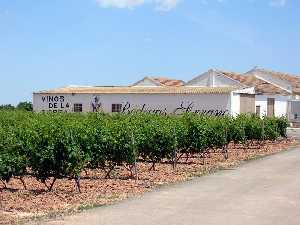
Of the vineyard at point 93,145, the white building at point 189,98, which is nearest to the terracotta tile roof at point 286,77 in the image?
the white building at point 189,98

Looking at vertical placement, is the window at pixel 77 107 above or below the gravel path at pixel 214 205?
above

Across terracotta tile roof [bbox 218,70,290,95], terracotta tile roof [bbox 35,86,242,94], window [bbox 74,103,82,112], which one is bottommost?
window [bbox 74,103,82,112]

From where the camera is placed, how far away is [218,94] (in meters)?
49.7

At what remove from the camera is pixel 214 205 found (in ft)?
38.0

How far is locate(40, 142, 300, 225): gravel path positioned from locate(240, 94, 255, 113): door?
34.9m

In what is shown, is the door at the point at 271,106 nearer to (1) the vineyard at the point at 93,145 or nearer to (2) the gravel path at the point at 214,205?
(1) the vineyard at the point at 93,145

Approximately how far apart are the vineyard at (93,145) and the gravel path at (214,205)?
7.01 feet

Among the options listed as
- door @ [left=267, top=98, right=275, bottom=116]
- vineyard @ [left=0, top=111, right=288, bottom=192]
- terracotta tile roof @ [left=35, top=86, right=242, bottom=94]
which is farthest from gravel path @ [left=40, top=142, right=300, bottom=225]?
door @ [left=267, top=98, right=275, bottom=116]

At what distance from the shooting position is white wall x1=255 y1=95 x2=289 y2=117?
5784 centimetres

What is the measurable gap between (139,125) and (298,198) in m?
7.34

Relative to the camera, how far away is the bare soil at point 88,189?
35.9 ft

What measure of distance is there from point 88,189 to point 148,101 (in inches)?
1529

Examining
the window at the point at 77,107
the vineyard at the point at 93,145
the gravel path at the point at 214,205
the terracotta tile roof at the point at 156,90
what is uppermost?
the terracotta tile roof at the point at 156,90

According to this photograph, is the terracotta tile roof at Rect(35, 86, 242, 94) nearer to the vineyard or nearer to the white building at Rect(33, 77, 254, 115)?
the white building at Rect(33, 77, 254, 115)
